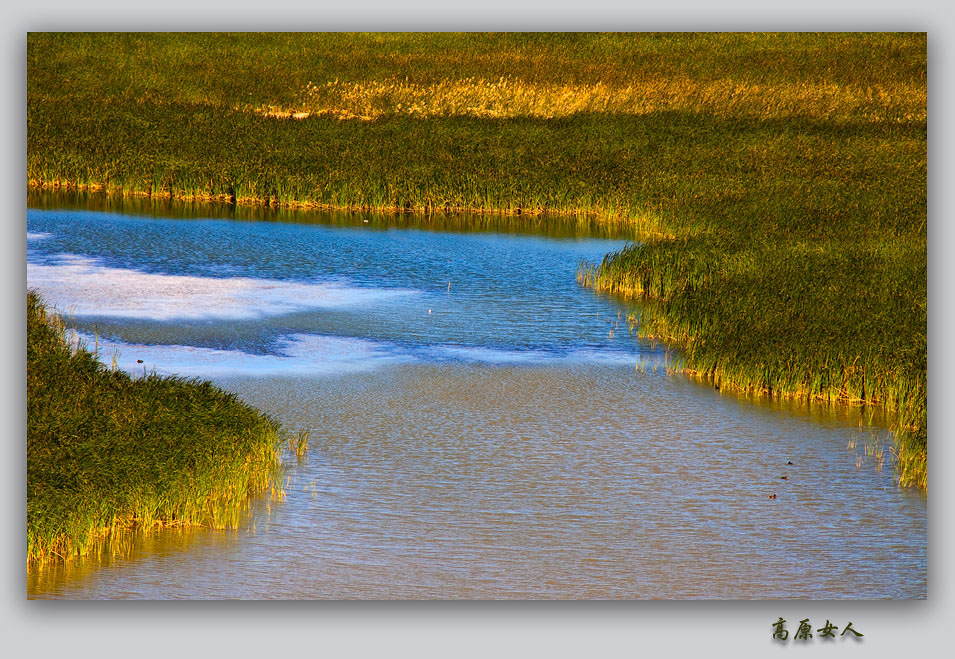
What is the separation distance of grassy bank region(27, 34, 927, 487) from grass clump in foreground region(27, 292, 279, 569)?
90.9 inches

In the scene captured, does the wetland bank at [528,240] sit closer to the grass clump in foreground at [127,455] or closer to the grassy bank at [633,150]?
the grassy bank at [633,150]

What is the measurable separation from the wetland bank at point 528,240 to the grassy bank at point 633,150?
0.12 feet

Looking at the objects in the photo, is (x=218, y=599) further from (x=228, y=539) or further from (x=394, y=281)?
(x=394, y=281)

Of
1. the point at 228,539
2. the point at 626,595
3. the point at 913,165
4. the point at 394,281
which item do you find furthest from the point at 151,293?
the point at 913,165

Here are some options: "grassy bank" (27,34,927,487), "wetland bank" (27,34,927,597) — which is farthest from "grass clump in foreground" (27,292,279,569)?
"grassy bank" (27,34,927,487)

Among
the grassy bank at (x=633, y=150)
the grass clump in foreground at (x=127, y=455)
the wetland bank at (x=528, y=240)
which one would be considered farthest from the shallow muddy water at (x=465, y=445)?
the grassy bank at (x=633, y=150)

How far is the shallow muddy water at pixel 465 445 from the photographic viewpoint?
604cm

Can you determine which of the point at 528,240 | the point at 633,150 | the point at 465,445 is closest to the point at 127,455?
the point at 465,445

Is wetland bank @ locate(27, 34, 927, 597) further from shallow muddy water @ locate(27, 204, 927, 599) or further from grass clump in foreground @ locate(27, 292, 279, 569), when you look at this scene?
grass clump in foreground @ locate(27, 292, 279, 569)

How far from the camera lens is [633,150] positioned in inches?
605

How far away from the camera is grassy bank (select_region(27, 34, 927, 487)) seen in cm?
905

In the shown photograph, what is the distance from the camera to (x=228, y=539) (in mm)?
6289

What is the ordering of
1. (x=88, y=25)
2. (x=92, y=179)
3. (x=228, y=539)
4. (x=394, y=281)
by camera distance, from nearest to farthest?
(x=228, y=539) < (x=88, y=25) < (x=394, y=281) < (x=92, y=179)

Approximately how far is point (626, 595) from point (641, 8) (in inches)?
121
